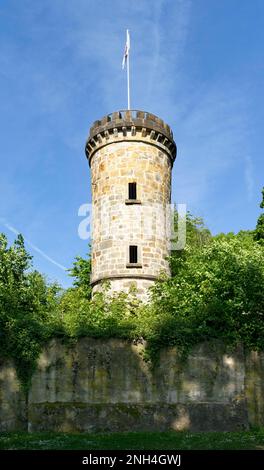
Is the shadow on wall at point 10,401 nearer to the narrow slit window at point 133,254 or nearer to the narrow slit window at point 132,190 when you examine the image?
the narrow slit window at point 133,254

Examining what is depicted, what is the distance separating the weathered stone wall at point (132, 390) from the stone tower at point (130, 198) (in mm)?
5833

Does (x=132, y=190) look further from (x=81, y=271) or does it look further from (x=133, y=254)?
(x=81, y=271)

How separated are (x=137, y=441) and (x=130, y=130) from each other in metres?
16.1

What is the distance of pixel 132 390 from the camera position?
741 inches

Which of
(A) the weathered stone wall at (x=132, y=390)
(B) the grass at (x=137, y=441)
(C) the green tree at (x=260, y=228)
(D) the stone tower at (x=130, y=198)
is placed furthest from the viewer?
(C) the green tree at (x=260, y=228)

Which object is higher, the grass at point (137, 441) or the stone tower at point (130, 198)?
the stone tower at point (130, 198)

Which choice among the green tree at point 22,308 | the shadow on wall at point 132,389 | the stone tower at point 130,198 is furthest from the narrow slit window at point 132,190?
the shadow on wall at point 132,389

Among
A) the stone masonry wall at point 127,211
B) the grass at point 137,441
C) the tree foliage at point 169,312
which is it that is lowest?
the grass at point 137,441

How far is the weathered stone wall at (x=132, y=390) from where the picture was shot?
1823 cm

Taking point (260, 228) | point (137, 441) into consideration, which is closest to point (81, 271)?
point (260, 228)

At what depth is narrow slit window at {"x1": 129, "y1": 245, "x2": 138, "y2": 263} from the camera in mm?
25234

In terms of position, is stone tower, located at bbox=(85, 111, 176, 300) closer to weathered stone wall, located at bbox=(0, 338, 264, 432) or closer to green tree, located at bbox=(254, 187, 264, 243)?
weathered stone wall, located at bbox=(0, 338, 264, 432)

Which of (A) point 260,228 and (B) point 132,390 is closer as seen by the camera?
(B) point 132,390

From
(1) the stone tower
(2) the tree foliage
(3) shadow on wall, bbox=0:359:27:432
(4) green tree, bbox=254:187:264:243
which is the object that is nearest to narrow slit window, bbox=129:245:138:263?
(1) the stone tower
